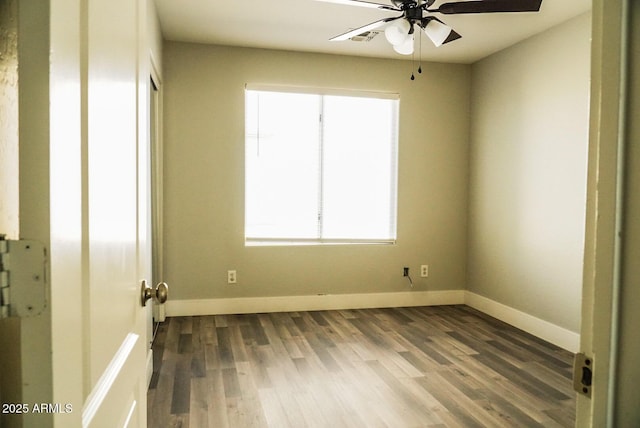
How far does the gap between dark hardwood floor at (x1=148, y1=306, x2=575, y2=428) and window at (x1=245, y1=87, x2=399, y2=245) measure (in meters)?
0.96

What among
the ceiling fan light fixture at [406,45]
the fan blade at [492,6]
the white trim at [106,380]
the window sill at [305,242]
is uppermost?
the fan blade at [492,6]

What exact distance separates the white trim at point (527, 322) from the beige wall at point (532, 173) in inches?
2.4

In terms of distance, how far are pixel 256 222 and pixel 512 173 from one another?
2630 mm

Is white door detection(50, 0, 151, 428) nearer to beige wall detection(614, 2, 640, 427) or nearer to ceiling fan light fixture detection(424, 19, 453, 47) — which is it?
beige wall detection(614, 2, 640, 427)

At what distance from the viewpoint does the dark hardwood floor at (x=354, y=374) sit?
2.49 m

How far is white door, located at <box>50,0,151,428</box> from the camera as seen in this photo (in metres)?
0.56

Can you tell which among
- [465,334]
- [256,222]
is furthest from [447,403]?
[256,222]

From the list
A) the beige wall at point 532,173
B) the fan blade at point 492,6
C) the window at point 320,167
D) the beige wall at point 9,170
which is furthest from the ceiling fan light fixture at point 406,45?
the beige wall at point 9,170

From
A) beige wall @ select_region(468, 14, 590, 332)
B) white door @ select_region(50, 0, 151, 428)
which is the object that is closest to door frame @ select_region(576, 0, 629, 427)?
white door @ select_region(50, 0, 151, 428)

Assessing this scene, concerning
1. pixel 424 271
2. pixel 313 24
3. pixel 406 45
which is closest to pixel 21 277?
pixel 406 45

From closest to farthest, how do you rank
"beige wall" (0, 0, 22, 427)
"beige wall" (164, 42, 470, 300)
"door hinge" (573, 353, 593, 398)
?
"beige wall" (0, 0, 22, 427) → "door hinge" (573, 353, 593, 398) → "beige wall" (164, 42, 470, 300)

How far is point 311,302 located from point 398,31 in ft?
9.55

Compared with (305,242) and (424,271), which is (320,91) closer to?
(305,242)

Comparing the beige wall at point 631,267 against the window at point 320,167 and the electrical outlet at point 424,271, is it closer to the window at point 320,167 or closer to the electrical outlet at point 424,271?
the window at point 320,167
